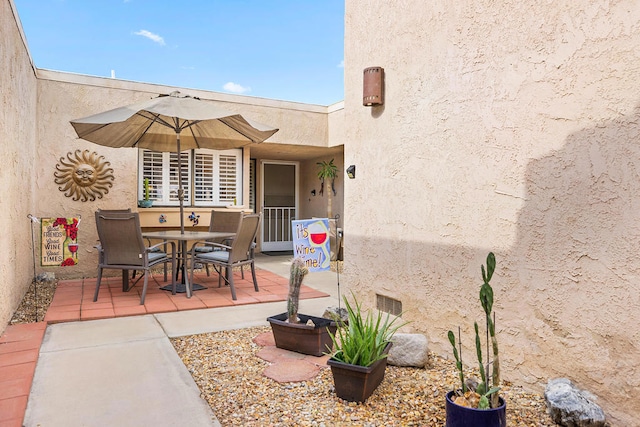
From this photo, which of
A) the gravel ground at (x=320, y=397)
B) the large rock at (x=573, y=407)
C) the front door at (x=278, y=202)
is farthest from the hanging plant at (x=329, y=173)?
the large rock at (x=573, y=407)

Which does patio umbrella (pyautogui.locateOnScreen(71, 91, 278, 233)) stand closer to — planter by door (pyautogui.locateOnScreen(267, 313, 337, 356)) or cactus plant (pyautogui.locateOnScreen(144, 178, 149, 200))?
cactus plant (pyautogui.locateOnScreen(144, 178, 149, 200))

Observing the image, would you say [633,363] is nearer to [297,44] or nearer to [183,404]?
[183,404]

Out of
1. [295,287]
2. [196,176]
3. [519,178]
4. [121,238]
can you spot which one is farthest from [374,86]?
[196,176]

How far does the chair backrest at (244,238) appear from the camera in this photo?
5020 mm

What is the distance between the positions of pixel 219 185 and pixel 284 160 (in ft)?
9.07

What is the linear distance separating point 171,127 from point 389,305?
3.56 metres

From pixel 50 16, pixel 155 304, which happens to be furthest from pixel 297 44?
pixel 155 304

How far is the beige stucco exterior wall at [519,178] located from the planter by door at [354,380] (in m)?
0.94

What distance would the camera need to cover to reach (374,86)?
373 cm

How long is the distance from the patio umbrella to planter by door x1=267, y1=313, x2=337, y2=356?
2.41m

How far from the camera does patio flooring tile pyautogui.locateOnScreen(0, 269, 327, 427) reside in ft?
8.09

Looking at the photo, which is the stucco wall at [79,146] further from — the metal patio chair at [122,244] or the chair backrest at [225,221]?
the metal patio chair at [122,244]

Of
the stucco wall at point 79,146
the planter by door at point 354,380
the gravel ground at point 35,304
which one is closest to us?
the planter by door at point 354,380

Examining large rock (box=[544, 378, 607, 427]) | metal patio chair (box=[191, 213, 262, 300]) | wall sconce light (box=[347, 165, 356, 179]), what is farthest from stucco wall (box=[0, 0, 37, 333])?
large rock (box=[544, 378, 607, 427])
